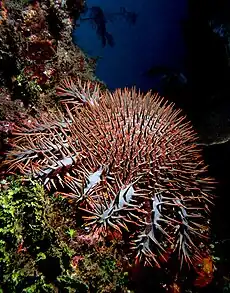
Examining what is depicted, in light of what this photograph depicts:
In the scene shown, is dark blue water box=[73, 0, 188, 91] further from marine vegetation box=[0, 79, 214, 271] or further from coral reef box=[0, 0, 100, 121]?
marine vegetation box=[0, 79, 214, 271]

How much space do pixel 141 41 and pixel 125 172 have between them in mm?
7516

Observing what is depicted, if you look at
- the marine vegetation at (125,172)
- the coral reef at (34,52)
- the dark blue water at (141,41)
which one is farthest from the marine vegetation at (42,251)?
the dark blue water at (141,41)

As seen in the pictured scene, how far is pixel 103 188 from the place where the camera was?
2607 mm

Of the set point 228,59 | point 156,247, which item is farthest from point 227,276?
point 228,59

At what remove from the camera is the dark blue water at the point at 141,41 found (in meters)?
8.46

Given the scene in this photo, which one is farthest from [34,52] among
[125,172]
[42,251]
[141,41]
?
[141,41]

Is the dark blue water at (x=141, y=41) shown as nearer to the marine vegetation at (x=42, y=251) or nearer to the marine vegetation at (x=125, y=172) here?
the marine vegetation at (x=125, y=172)

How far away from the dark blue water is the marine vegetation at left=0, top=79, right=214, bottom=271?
5558mm

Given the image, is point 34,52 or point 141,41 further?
point 141,41

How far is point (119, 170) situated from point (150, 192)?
34cm

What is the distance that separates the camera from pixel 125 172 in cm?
265

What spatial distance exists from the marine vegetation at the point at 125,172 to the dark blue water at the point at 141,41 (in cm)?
556

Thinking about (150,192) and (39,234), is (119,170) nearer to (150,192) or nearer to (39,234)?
(150,192)

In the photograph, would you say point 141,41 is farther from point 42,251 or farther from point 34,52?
point 42,251
